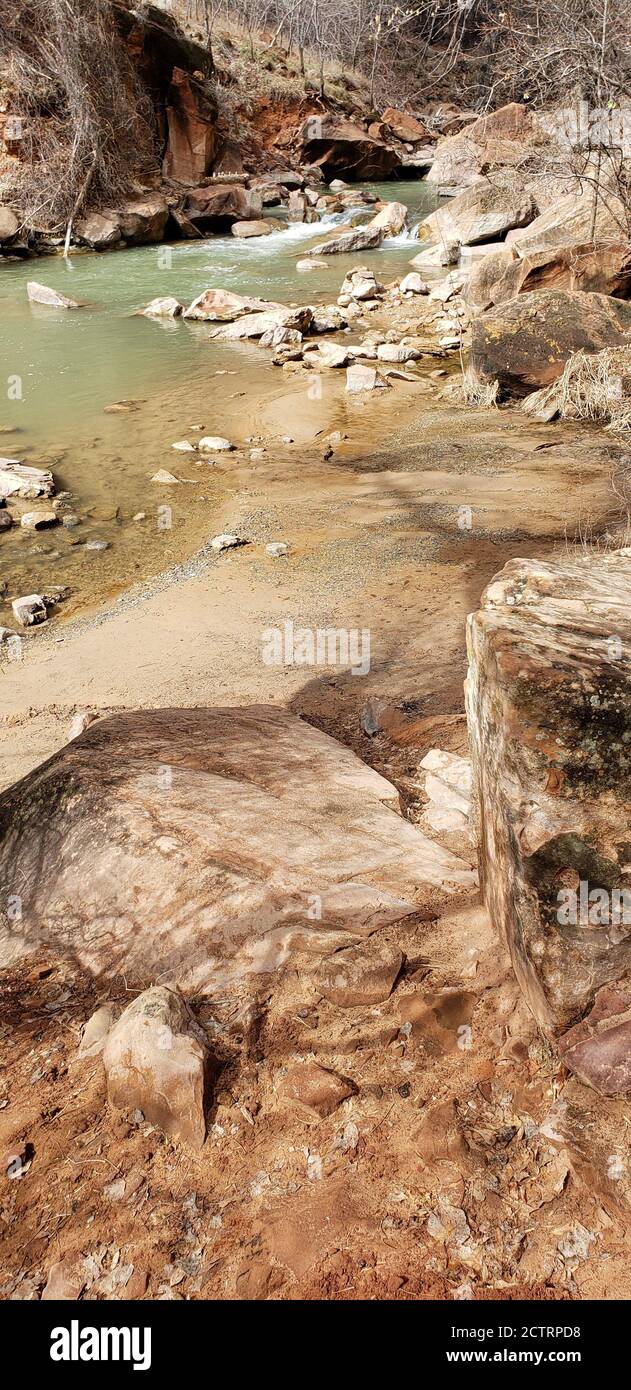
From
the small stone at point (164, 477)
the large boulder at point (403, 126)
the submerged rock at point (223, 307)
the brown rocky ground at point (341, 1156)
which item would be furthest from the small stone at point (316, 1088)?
the large boulder at point (403, 126)

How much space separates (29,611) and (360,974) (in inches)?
172

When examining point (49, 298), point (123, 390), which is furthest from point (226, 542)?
point (49, 298)

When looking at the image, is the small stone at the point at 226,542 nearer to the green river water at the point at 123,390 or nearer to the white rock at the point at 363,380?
the green river water at the point at 123,390

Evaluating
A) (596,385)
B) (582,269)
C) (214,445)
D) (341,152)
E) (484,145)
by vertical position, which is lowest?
(214,445)

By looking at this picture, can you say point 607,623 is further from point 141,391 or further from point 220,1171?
point 141,391

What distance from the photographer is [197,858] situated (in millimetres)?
2262

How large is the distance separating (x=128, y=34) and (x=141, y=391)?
52.8 ft

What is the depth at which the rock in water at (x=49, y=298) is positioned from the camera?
14.1m

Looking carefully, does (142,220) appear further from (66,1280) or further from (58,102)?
(66,1280)

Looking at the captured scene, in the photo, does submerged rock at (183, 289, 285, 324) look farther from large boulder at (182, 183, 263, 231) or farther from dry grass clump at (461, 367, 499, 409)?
large boulder at (182, 183, 263, 231)

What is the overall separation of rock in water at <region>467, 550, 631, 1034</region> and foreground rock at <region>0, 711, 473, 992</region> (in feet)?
1.47

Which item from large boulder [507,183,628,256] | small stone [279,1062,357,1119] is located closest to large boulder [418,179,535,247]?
large boulder [507,183,628,256]

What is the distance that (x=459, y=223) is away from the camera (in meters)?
16.2

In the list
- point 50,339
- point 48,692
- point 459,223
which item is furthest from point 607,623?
point 459,223
